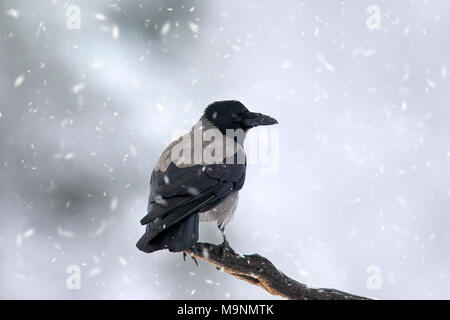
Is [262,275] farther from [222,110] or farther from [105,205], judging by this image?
[105,205]

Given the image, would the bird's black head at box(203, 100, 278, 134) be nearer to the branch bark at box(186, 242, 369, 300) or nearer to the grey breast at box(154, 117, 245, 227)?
the grey breast at box(154, 117, 245, 227)

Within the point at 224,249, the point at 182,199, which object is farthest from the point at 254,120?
the point at 182,199

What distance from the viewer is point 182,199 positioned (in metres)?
4.39

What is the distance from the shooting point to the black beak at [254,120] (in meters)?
5.84

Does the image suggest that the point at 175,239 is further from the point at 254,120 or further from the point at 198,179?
the point at 254,120

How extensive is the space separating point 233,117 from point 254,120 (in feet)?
0.65

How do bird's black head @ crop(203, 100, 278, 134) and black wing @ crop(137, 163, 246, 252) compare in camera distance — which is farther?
bird's black head @ crop(203, 100, 278, 134)

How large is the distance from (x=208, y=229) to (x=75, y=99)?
9.56 feet

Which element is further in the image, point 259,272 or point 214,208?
point 214,208

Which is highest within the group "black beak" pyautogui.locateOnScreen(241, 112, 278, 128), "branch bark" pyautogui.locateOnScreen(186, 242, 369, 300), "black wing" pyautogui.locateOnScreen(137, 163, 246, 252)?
"black beak" pyautogui.locateOnScreen(241, 112, 278, 128)

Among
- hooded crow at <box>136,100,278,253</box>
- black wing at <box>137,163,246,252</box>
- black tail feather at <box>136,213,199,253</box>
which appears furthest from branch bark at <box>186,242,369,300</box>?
black tail feather at <box>136,213,199,253</box>

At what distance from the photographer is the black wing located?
4.05m

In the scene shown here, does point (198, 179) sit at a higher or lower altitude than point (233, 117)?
lower
